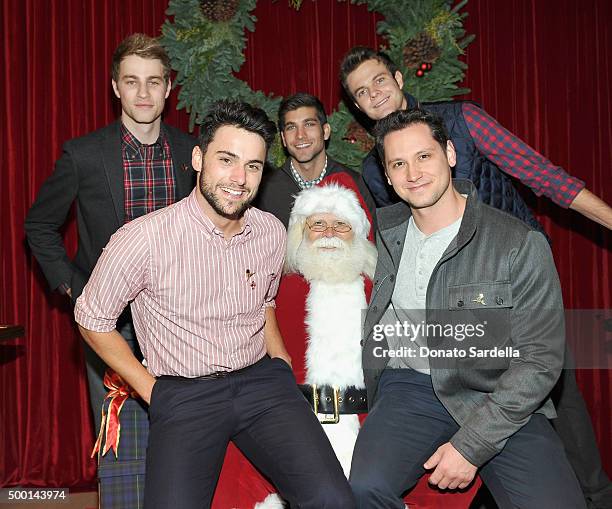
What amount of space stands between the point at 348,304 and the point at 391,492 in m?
0.91

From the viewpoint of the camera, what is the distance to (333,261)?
2.82m

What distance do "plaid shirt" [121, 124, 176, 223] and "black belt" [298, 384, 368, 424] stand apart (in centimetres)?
112

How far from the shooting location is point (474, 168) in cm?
292

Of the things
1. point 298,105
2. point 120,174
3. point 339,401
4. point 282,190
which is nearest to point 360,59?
point 298,105

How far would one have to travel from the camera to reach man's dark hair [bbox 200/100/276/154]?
2.37 meters

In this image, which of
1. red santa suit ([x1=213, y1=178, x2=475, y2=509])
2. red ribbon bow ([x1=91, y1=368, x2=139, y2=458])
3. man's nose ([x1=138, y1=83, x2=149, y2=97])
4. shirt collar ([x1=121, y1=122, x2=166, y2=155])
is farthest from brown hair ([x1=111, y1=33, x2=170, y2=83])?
red ribbon bow ([x1=91, y1=368, x2=139, y2=458])

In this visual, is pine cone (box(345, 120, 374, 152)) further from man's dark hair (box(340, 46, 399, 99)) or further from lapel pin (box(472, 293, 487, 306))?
lapel pin (box(472, 293, 487, 306))

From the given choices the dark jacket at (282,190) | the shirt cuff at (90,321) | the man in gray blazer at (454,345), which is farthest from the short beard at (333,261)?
the shirt cuff at (90,321)

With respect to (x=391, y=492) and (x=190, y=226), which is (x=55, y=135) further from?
(x=391, y=492)

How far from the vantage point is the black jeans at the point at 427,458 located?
81.0 inches

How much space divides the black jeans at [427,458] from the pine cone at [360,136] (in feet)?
5.68

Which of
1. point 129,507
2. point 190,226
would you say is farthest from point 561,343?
point 129,507

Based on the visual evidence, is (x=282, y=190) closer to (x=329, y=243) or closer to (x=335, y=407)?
(x=329, y=243)

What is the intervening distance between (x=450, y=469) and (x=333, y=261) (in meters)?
1.03
